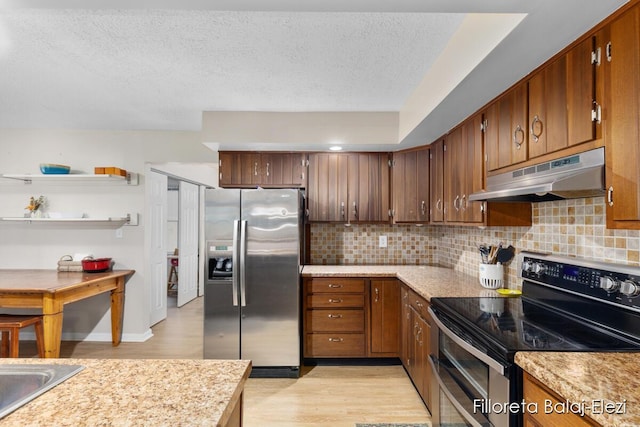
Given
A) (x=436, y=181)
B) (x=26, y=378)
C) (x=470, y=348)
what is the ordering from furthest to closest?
(x=436, y=181)
(x=470, y=348)
(x=26, y=378)

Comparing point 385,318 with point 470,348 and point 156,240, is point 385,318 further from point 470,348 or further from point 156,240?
point 156,240

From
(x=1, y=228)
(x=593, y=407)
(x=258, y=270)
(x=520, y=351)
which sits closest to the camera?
(x=593, y=407)

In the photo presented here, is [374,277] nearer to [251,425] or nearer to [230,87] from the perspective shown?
[251,425]

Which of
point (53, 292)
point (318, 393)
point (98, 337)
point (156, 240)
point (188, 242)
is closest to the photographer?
point (318, 393)

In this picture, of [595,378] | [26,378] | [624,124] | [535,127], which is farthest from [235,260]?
[624,124]

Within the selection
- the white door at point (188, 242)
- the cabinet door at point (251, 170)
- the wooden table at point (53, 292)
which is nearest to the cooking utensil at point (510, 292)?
the cabinet door at point (251, 170)

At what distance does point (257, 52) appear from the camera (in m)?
2.16

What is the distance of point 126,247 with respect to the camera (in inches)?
156

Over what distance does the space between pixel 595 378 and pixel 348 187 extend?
2784 mm

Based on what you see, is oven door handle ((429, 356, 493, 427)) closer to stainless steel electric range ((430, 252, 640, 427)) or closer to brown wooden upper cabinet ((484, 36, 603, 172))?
stainless steel electric range ((430, 252, 640, 427))

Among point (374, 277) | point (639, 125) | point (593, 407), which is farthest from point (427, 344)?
point (639, 125)

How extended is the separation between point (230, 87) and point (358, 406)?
2.68m

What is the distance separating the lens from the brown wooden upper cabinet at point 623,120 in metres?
1.15

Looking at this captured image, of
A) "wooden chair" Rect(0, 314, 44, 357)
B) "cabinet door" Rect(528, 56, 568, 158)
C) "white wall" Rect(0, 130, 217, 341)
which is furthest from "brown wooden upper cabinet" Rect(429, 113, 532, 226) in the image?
"wooden chair" Rect(0, 314, 44, 357)
